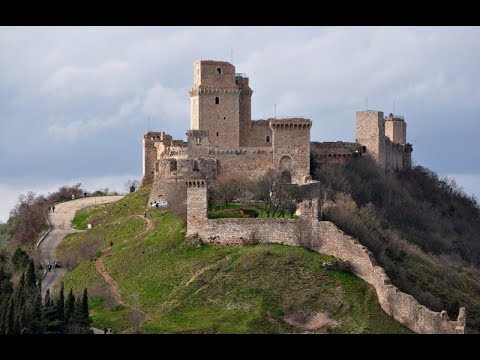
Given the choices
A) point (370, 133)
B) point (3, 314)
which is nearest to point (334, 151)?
point (370, 133)

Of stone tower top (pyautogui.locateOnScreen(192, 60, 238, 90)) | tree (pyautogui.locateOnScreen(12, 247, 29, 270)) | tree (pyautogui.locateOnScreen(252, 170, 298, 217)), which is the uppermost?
stone tower top (pyautogui.locateOnScreen(192, 60, 238, 90))

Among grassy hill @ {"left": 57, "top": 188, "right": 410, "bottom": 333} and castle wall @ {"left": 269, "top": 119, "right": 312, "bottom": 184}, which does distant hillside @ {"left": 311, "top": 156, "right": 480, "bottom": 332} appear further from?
grassy hill @ {"left": 57, "top": 188, "right": 410, "bottom": 333}

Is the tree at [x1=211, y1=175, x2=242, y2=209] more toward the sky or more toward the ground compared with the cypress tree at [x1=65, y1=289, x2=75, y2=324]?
more toward the sky

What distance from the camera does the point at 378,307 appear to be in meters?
43.0

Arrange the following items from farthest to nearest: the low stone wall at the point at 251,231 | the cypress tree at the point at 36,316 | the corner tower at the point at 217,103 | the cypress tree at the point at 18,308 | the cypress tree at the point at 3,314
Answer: the corner tower at the point at 217,103 < the low stone wall at the point at 251,231 < the cypress tree at the point at 36,316 < the cypress tree at the point at 18,308 < the cypress tree at the point at 3,314

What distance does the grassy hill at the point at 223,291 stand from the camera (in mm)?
41750

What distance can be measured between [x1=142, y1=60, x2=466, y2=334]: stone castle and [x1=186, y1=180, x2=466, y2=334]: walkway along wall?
51mm

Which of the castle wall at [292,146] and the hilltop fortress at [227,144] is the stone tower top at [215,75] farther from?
the castle wall at [292,146]

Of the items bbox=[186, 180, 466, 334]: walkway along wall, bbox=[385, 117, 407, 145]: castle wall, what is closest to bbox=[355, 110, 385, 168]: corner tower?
bbox=[385, 117, 407, 145]: castle wall

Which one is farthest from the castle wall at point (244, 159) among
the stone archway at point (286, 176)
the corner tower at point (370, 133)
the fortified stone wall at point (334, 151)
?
the corner tower at point (370, 133)

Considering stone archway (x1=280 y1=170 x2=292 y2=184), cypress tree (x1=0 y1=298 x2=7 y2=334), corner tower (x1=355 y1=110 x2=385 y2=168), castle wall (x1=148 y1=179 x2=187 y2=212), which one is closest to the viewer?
cypress tree (x1=0 y1=298 x2=7 y2=334)

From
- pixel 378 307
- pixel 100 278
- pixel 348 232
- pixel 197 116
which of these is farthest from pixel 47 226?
pixel 378 307

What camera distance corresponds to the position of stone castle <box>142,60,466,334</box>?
49.5 meters
